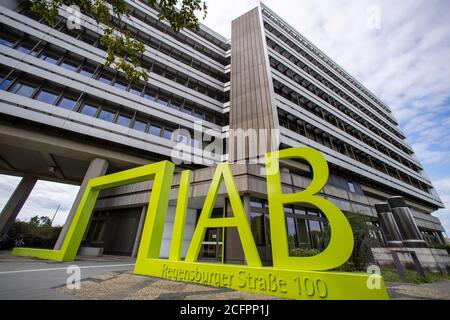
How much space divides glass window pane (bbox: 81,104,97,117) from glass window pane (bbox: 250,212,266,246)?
47.0ft

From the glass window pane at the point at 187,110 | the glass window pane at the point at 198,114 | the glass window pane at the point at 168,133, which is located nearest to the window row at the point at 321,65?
the glass window pane at the point at 198,114

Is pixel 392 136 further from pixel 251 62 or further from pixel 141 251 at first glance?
pixel 141 251

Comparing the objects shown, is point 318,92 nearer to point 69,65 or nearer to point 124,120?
point 124,120

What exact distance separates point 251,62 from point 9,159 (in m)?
23.3

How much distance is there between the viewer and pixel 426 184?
31266 mm

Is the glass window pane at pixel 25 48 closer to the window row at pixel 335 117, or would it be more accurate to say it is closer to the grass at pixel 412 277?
the window row at pixel 335 117

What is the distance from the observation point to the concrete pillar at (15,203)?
15.1m

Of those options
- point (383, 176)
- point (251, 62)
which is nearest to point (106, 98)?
point (251, 62)

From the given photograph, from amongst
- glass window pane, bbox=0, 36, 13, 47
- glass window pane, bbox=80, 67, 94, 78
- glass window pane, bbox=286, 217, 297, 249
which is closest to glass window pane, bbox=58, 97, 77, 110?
glass window pane, bbox=80, 67, 94, 78

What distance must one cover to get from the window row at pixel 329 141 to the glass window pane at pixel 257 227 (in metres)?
9.53

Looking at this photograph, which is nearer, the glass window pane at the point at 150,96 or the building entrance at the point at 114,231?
the building entrance at the point at 114,231

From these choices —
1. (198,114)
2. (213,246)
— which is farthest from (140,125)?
(213,246)

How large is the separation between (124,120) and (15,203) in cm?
1233

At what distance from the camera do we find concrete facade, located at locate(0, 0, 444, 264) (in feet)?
39.5
